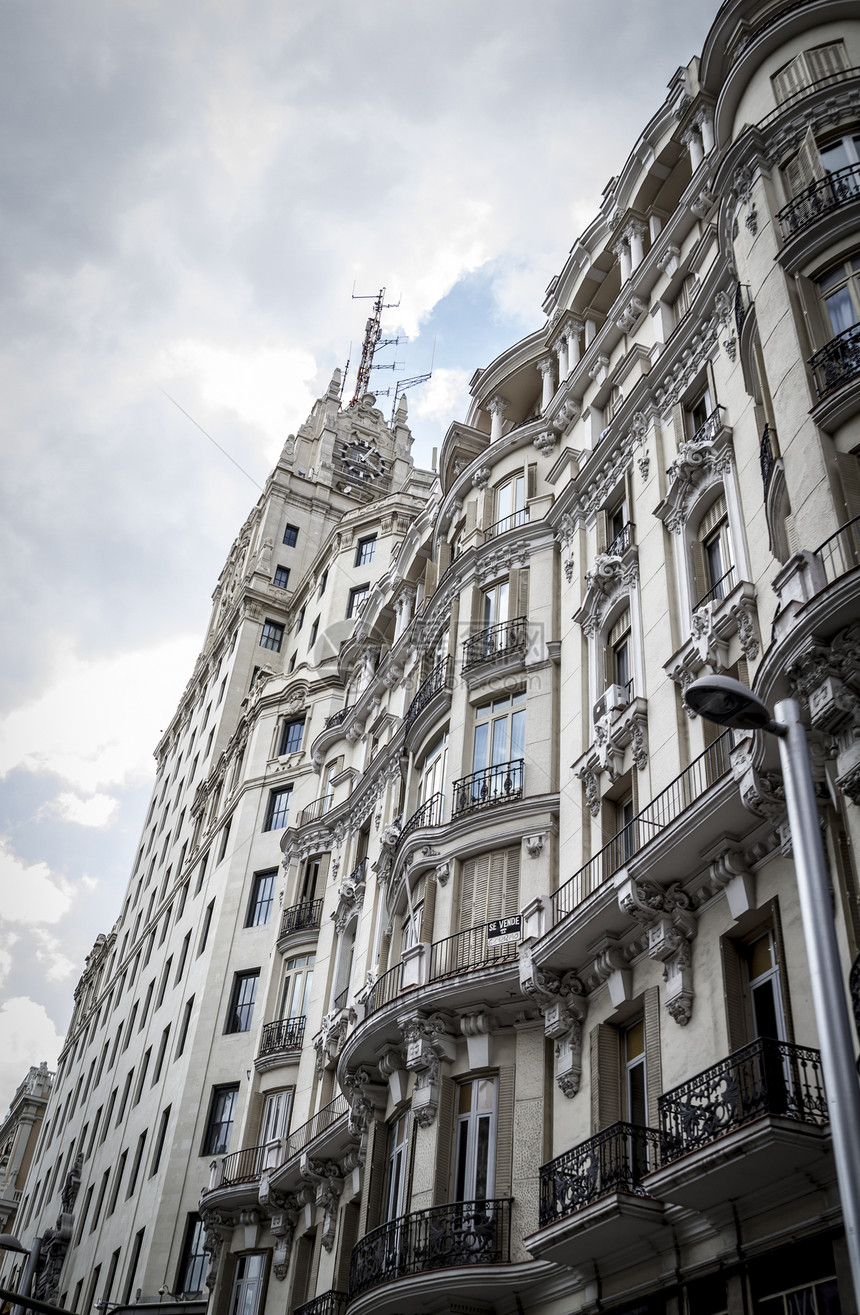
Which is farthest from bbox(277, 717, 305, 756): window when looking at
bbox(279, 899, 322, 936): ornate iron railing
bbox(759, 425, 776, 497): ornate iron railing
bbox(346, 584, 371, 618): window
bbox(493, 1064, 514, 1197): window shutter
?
bbox(759, 425, 776, 497): ornate iron railing

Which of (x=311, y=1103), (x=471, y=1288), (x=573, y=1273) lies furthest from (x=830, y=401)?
(x=311, y=1103)

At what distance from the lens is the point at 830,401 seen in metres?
17.7

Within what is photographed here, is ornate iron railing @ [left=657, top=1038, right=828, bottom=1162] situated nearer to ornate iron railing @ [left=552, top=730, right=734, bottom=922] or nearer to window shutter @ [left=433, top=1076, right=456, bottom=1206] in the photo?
ornate iron railing @ [left=552, top=730, right=734, bottom=922]

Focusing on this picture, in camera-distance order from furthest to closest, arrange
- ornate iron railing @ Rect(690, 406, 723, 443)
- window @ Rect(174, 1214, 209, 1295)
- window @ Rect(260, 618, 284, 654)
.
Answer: window @ Rect(260, 618, 284, 654), window @ Rect(174, 1214, 209, 1295), ornate iron railing @ Rect(690, 406, 723, 443)

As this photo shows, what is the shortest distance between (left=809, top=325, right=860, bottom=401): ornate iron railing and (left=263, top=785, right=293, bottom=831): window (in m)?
29.6

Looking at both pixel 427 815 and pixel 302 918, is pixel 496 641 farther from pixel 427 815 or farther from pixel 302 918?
pixel 302 918

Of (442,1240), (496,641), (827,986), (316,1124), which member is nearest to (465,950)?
(442,1240)

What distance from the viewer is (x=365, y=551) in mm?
52875

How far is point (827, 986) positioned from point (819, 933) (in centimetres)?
42

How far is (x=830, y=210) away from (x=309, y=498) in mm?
55023

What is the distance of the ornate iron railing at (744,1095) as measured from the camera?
14414 mm

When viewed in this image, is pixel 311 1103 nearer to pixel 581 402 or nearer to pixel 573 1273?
pixel 573 1273

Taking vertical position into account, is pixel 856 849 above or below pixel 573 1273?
above

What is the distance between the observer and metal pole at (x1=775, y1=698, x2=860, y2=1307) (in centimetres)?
825
